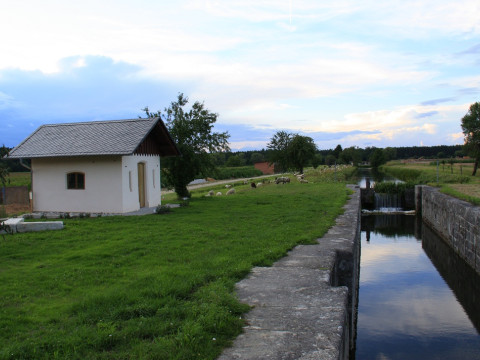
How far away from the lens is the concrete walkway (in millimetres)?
3508

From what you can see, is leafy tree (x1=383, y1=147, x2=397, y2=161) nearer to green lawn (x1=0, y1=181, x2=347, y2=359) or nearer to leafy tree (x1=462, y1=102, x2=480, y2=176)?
leafy tree (x1=462, y1=102, x2=480, y2=176)

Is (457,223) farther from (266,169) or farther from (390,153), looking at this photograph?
(390,153)

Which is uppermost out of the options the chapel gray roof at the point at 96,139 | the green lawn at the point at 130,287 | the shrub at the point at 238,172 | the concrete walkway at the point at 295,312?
the chapel gray roof at the point at 96,139

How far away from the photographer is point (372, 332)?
8.49 meters

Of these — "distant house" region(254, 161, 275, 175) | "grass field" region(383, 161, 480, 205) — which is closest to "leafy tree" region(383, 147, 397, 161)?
"grass field" region(383, 161, 480, 205)

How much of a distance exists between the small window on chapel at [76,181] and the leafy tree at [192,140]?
6.19 m

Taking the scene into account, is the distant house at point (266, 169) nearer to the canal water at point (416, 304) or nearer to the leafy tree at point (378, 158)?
the leafy tree at point (378, 158)

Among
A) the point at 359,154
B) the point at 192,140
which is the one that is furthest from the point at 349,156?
the point at 192,140

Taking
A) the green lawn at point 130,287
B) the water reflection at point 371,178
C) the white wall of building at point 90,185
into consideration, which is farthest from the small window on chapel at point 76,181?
the water reflection at point 371,178

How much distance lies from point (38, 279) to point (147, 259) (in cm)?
181

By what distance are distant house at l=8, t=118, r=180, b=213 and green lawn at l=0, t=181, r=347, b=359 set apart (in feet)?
12.5

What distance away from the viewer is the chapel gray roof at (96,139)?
1458 centimetres

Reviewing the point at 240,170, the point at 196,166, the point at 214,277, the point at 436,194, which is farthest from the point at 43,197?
the point at 240,170

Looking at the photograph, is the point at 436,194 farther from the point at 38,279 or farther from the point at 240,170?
the point at 240,170
